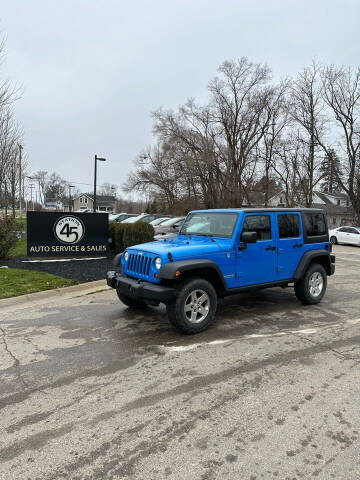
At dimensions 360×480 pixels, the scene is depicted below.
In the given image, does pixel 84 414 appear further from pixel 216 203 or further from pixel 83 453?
pixel 216 203

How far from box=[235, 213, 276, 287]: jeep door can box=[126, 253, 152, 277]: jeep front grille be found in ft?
4.65

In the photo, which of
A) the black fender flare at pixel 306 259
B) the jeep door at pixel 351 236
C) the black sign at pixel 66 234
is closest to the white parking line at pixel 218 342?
the black fender flare at pixel 306 259

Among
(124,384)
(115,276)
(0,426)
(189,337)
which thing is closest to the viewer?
(0,426)

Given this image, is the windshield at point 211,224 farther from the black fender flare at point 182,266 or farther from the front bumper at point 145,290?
the front bumper at point 145,290

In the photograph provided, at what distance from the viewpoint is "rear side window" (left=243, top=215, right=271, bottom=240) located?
5516 millimetres

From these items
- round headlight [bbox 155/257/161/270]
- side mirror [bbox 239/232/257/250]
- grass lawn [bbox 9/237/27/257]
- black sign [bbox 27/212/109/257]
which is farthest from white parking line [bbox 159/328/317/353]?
grass lawn [bbox 9/237/27/257]

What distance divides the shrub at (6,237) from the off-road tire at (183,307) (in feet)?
25.0

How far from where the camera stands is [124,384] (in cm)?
345

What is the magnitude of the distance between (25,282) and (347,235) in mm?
22039

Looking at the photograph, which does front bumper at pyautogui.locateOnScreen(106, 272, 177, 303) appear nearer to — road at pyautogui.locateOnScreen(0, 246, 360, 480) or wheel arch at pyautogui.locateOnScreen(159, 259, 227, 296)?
wheel arch at pyautogui.locateOnScreen(159, 259, 227, 296)

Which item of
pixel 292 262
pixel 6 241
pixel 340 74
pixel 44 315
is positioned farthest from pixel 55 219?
pixel 340 74

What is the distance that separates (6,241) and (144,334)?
7.39 meters

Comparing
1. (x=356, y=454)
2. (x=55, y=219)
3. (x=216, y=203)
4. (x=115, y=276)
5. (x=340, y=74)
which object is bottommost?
(x=356, y=454)

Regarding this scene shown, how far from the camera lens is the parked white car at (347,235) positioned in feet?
75.5
